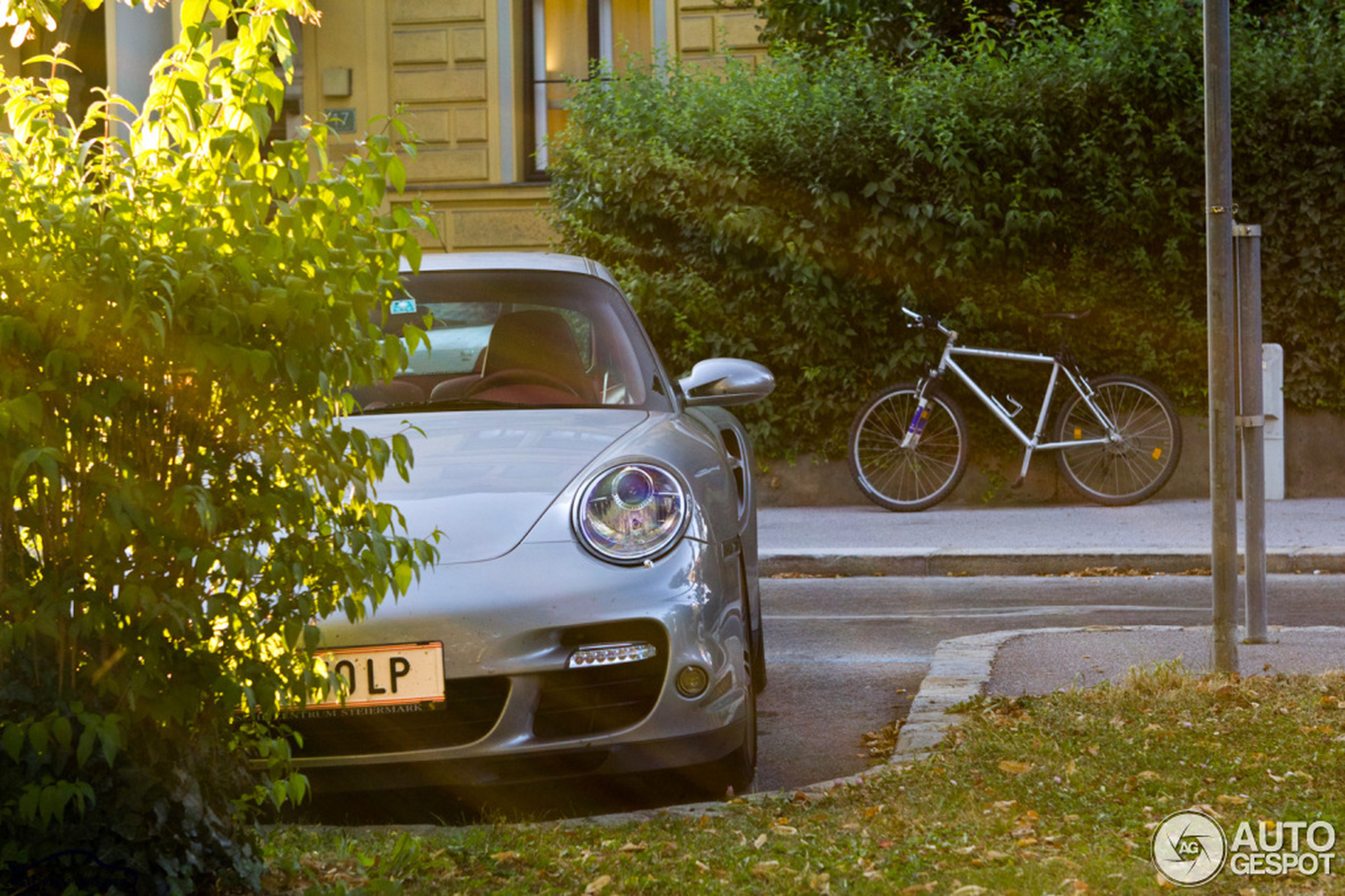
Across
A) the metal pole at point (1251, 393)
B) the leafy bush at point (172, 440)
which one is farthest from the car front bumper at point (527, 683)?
the metal pole at point (1251, 393)

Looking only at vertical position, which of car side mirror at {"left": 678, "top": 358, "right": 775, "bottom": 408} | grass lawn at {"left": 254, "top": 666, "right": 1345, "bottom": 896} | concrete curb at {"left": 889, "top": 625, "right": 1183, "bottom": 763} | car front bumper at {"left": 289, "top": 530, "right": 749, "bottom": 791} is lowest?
concrete curb at {"left": 889, "top": 625, "right": 1183, "bottom": 763}

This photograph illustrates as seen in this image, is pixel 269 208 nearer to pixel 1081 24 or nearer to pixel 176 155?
pixel 176 155

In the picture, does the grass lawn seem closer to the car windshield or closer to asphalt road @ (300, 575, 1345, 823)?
asphalt road @ (300, 575, 1345, 823)

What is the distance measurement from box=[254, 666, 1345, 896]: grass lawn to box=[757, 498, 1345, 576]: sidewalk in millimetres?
4286

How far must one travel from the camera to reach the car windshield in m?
4.94

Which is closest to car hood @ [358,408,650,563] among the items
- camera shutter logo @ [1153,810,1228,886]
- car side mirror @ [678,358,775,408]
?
car side mirror @ [678,358,775,408]

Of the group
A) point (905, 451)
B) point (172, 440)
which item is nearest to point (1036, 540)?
point (905, 451)

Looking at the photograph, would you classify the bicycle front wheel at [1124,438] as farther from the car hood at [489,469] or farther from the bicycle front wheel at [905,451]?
the car hood at [489,469]

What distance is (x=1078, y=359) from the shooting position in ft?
37.1

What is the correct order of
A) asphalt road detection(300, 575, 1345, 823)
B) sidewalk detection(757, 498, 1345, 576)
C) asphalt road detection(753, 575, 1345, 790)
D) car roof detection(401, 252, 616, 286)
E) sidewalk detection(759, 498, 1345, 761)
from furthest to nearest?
sidewalk detection(757, 498, 1345, 576) → sidewalk detection(759, 498, 1345, 761) → car roof detection(401, 252, 616, 286) → asphalt road detection(753, 575, 1345, 790) → asphalt road detection(300, 575, 1345, 823)

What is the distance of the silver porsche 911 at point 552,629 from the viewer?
3.77 m

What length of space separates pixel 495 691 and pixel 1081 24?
34.0 ft

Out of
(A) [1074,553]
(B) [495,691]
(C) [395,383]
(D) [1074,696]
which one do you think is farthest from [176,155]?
(A) [1074,553]

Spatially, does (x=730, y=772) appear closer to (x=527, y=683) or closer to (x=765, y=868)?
(x=527, y=683)
